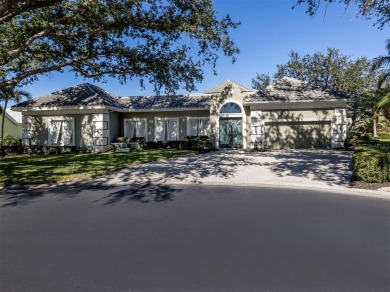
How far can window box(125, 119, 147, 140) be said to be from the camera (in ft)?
83.3

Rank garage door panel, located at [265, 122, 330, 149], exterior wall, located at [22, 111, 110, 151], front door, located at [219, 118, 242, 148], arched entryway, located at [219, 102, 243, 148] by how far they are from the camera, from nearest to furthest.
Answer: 1. garage door panel, located at [265, 122, 330, 149]
2. exterior wall, located at [22, 111, 110, 151]
3. arched entryway, located at [219, 102, 243, 148]
4. front door, located at [219, 118, 242, 148]

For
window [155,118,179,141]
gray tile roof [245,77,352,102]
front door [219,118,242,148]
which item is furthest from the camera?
window [155,118,179,141]

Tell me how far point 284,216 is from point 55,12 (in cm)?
1341

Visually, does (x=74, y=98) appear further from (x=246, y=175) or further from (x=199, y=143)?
(x=246, y=175)

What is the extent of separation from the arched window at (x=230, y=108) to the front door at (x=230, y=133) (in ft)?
2.21

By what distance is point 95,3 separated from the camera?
9.97 metres

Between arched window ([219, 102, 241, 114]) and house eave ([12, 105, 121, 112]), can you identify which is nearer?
house eave ([12, 105, 121, 112])

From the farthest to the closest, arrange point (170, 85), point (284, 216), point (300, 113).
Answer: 1. point (300, 113)
2. point (170, 85)
3. point (284, 216)

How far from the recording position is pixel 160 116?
25172 millimetres

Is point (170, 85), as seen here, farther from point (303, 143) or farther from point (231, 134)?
point (303, 143)

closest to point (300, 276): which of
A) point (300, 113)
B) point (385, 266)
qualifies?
point (385, 266)

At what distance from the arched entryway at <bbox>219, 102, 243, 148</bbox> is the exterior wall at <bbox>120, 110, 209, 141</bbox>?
1.75 m

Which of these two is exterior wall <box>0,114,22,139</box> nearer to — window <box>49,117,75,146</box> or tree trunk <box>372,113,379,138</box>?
window <box>49,117,75,146</box>

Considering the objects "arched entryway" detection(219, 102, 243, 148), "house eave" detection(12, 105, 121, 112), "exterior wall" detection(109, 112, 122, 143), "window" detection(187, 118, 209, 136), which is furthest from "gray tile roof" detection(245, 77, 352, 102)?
"exterior wall" detection(109, 112, 122, 143)
